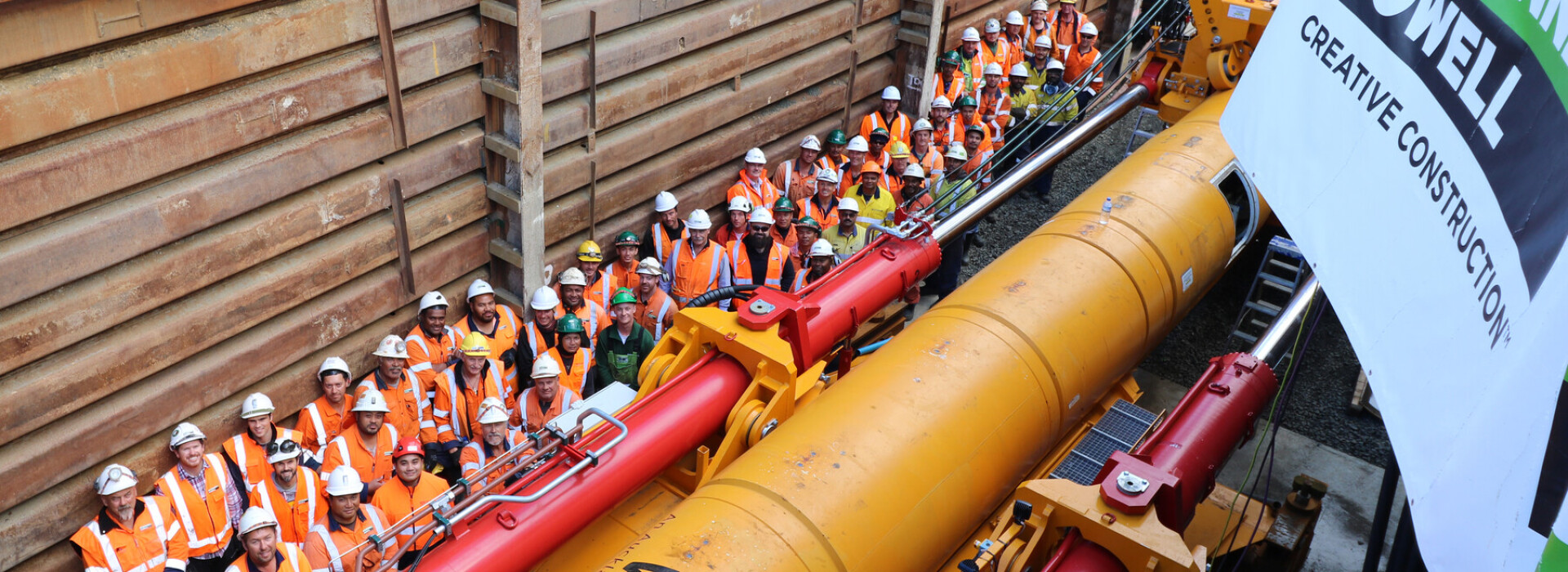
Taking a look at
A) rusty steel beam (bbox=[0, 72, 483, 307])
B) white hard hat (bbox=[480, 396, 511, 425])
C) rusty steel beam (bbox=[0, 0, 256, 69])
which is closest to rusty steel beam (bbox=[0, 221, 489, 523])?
rusty steel beam (bbox=[0, 72, 483, 307])

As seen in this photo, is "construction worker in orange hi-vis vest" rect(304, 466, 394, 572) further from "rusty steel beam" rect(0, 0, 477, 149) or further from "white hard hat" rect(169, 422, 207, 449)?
"rusty steel beam" rect(0, 0, 477, 149)

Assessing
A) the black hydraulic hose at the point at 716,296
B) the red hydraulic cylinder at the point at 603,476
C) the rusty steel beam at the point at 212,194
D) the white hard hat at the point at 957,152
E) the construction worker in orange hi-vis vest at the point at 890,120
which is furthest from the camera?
the white hard hat at the point at 957,152

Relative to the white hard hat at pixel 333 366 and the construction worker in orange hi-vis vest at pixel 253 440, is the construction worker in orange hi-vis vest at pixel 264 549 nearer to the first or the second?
the construction worker in orange hi-vis vest at pixel 253 440

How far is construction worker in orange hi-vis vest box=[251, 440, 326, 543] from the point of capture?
5621mm

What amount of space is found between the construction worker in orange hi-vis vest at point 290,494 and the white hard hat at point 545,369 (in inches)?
52.0

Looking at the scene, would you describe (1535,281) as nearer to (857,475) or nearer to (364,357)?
(857,475)

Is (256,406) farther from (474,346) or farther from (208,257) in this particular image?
(474,346)

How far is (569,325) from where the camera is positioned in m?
6.89

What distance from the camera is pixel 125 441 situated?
18.0 ft

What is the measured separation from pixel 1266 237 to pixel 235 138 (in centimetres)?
763

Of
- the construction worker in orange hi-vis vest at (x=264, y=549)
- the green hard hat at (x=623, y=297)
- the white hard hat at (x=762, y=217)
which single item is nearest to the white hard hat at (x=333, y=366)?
the construction worker in orange hi-vis vest at (x=264, y=549)

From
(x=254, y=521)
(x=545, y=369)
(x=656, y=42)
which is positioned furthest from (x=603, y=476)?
(x=656, y=42)

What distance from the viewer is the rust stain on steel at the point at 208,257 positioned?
496cm

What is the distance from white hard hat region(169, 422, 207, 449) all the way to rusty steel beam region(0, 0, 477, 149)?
5.38 ft
